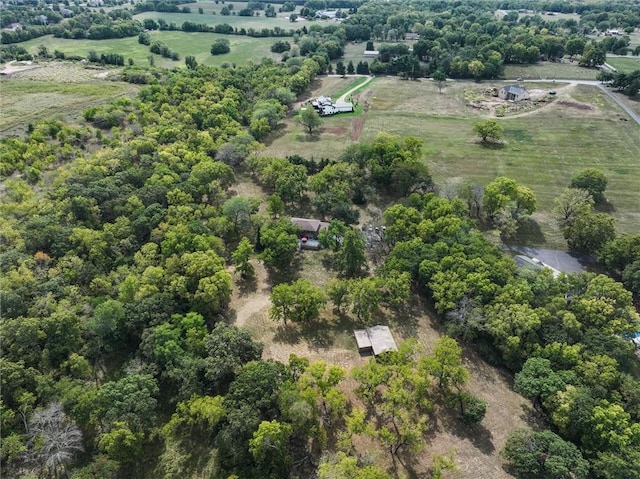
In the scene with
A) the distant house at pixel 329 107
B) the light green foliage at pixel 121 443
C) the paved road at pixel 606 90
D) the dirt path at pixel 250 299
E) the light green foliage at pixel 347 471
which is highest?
the paved road at pixel 606 90

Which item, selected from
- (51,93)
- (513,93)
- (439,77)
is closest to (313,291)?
(513,93)

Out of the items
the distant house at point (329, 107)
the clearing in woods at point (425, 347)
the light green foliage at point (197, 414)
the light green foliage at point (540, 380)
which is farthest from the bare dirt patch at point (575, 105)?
the light green foliage at point (197, 414)

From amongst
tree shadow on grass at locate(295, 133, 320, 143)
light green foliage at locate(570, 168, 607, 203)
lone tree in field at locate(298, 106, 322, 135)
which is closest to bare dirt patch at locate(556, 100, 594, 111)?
light green foliage at locate(570, 168, 607, 203)

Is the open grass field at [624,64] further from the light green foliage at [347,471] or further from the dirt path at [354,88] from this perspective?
the light green foliage at [347,471]

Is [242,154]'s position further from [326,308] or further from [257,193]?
[326,308]

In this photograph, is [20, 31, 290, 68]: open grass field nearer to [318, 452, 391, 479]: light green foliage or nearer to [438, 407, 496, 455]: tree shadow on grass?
[438, 407, 496, 455]: tree shadow on grass

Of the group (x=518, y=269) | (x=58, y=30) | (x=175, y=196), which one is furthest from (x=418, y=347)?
(x=58, y=30)
